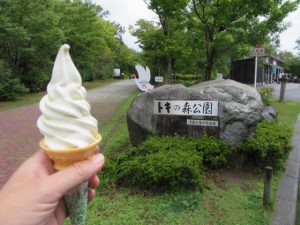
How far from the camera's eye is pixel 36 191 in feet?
5.33

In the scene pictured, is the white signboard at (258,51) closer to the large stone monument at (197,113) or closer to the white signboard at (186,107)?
the large stone monument at (197,113)

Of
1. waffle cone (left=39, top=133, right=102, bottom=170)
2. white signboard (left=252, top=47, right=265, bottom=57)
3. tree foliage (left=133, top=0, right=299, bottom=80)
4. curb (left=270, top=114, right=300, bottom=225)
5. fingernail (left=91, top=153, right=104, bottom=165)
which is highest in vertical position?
tree foliage (left=133, top=0, right=299, bottom=80)

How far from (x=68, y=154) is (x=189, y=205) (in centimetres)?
266

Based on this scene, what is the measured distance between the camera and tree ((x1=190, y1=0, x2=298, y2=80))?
10.1 meters

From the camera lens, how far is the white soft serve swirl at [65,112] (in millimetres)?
1708

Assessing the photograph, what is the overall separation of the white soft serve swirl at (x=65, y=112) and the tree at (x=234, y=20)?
908 centimetres

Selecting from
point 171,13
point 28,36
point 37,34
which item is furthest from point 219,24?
point 37,34

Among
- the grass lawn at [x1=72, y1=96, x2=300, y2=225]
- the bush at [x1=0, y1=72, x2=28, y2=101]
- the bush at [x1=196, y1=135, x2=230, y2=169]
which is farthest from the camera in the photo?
the bush at [x1=0, y1=72, x2=28, y2=101]

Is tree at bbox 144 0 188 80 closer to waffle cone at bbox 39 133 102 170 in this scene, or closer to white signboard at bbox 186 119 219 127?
white signboard at bbox 186 119 219 127

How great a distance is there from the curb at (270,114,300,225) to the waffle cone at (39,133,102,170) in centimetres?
289

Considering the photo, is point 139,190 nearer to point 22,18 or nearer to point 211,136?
point 211,136

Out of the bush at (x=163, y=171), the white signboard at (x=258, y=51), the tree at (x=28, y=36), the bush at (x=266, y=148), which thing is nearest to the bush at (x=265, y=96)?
the white signboard at (x=258, y=51)

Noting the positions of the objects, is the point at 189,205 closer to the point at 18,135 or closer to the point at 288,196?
the point at 288,196

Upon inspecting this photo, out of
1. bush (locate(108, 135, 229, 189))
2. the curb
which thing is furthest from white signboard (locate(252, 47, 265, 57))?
bush (locate(108, 135, 229, 189))
